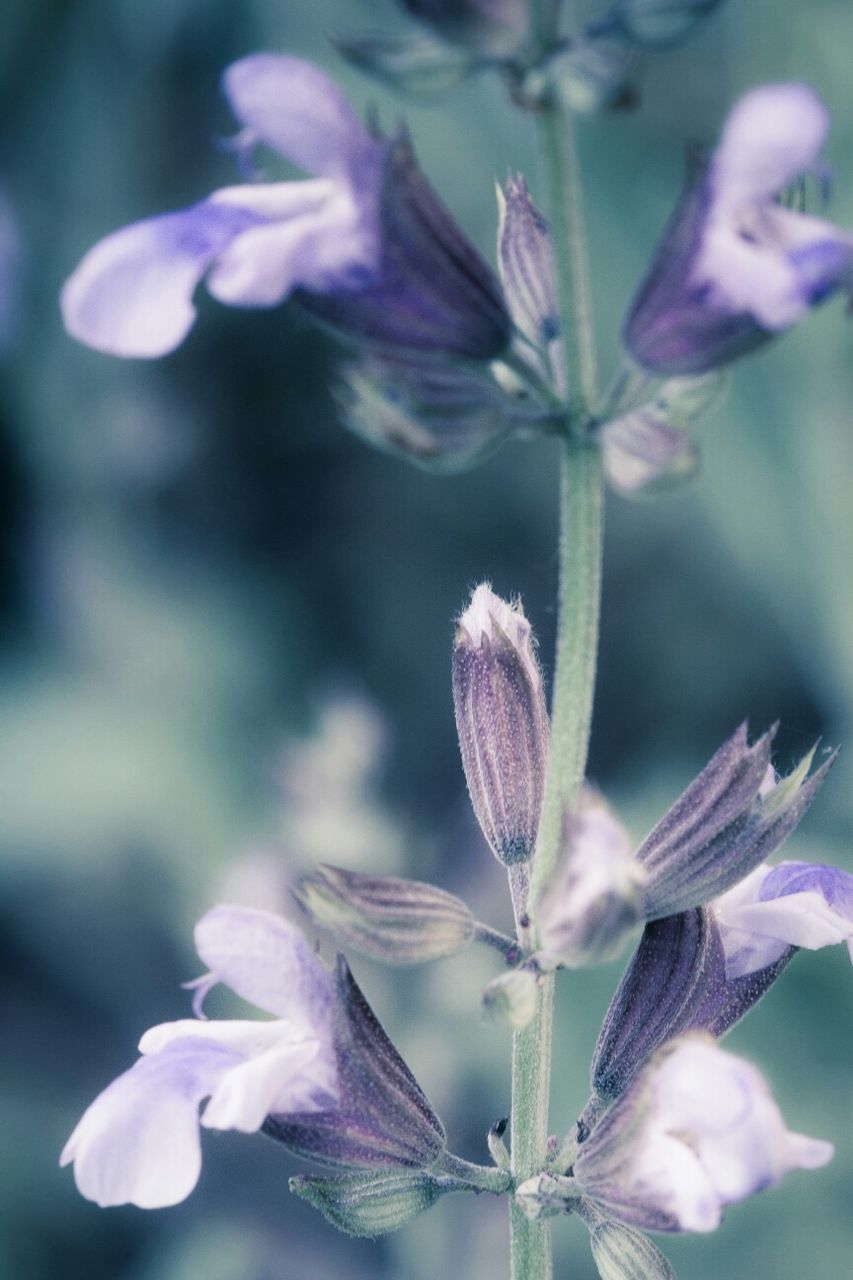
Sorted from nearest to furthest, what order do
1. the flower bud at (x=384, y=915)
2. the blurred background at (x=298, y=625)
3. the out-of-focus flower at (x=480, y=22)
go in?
1. the out-of-focus flower at (x=480, y=22)
2. the flower bud at (x=384, y=915)
3. the blurred background at (x=298, y=625)

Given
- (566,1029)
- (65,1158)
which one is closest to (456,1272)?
(566,1029)

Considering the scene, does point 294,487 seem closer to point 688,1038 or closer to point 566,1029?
point 566,1029

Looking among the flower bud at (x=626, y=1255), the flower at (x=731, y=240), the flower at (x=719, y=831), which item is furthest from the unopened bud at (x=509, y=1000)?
the flower at (x=731, y=240)

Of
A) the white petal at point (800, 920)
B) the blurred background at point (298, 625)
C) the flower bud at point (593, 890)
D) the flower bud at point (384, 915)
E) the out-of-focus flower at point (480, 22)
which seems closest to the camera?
the out-of-focus flower at point (480, 22)

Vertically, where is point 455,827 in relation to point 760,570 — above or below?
below

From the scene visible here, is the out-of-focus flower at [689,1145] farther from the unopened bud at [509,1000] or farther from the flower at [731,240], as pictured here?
the flower at [731,240]

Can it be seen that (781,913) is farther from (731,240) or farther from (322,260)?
(322,260)

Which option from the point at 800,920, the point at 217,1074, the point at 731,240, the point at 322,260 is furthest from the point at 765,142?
the point at 217,1074
